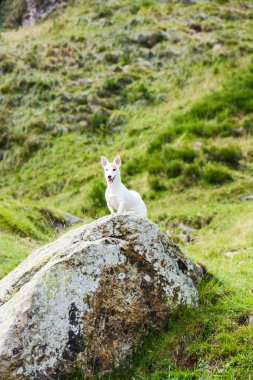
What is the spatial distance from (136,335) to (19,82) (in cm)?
2176

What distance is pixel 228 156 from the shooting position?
16.4 meters

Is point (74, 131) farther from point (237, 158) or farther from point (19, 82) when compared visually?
point (237, 158)

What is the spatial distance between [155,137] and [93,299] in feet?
45.1

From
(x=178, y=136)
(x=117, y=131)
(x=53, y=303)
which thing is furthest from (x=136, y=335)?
(x=117, y=131)

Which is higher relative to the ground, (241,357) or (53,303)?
(53,303)

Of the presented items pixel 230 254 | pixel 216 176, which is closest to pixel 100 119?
pixel 216 176

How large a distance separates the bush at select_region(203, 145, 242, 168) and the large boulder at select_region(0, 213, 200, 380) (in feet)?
34.4

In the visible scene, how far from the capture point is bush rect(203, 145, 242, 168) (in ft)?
53.8

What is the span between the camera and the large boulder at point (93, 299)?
5.22 meters

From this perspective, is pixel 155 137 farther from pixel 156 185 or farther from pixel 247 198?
pixel 247 198

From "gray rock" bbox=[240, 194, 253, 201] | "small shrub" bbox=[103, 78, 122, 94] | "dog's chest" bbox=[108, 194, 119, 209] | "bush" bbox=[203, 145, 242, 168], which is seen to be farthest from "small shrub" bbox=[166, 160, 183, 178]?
"small shrub" bbox=[103, 78, 122, 94]

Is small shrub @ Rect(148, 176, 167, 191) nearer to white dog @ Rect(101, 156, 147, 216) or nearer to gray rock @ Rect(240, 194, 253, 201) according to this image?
gray rock @ Rect(240, 194, 253, 201)

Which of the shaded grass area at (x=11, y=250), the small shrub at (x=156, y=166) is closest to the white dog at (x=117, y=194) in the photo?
the shaded grass area at (x=11, y=250)

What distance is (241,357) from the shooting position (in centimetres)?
529
